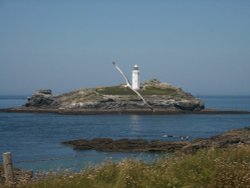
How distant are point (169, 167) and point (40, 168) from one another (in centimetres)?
313

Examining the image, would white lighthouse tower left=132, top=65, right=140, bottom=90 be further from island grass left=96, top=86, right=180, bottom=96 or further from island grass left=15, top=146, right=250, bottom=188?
island grass left=15, top=146, right=250, bottom=188

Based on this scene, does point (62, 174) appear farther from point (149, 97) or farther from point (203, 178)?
point (149, 97)

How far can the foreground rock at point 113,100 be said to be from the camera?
126750 mm

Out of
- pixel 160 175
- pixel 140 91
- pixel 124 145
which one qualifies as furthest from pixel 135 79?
pixel 160 175

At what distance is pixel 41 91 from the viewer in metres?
135

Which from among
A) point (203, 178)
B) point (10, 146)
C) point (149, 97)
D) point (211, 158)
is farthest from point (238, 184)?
point (149, 97)

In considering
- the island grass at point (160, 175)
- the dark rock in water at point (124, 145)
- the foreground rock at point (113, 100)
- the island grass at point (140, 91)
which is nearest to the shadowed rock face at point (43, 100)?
the foreground rock at point (113, 100)

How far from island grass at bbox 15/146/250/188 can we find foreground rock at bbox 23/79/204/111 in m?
116

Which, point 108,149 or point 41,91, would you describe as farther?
point 41,91

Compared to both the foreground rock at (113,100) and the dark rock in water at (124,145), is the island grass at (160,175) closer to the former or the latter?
the dark rock in water at (124,145)

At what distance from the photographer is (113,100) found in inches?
5002

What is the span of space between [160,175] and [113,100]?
118 m

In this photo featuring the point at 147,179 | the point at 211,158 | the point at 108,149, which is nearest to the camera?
the point at 147,179

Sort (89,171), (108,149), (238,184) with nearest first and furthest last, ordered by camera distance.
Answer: (238,184) < (89,171) < (108,149)
